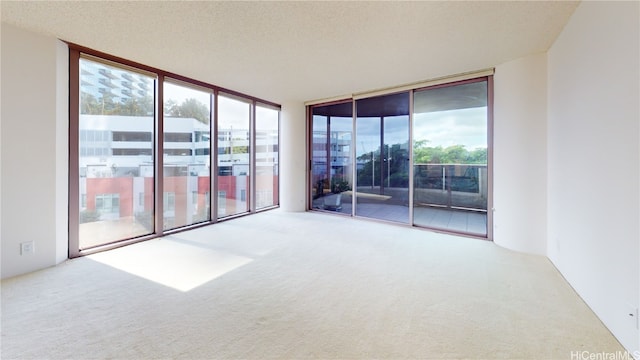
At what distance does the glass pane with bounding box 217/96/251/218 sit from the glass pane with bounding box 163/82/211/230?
28 cm

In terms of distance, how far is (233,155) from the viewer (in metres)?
5.33

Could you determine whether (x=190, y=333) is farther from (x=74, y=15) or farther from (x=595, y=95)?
(x=595, y=95)

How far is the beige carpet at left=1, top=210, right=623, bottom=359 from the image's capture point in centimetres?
163

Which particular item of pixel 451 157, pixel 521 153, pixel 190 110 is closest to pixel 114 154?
pixel 190 110

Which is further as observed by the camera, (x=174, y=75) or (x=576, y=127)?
(x=174, y=75)

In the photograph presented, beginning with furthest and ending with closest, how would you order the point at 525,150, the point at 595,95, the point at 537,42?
1. the point at 525,150
2. the point at 537,42
3. the point at 595,95

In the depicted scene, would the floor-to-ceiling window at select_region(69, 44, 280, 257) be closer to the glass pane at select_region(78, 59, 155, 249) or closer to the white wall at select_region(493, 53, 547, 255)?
the glass pane at select_region(78, 59, 155, 249)

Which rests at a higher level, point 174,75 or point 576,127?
point 174,75

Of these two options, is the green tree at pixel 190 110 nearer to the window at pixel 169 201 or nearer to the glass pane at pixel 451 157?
the window at pixel 169 201

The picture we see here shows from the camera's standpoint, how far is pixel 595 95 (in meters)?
2.05

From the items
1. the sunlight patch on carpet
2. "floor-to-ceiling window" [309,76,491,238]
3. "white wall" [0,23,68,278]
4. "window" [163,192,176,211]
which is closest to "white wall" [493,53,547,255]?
"floor-to-ceiling window" [309,76,491,238]

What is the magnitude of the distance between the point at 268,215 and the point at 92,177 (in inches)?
121

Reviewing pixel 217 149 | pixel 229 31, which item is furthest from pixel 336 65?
Answer: pixel 217 149

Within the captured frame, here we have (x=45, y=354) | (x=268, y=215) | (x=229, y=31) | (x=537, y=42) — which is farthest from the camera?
(x=268, y=215)
